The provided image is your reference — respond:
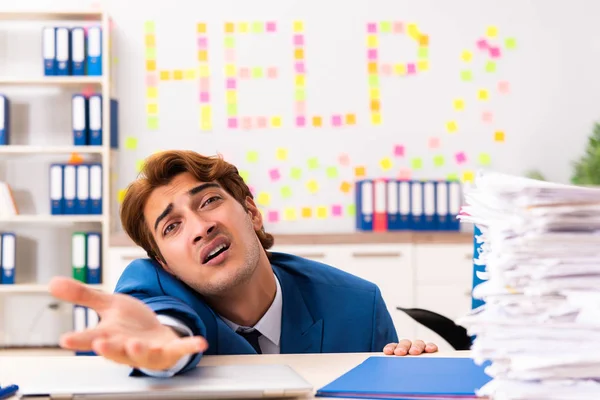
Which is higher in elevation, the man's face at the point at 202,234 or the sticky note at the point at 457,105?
the sticky note at the point at 457,105

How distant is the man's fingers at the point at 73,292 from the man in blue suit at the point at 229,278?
50 centimetres

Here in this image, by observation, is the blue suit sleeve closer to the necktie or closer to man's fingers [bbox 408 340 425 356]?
the necktie

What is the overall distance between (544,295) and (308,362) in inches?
19.9

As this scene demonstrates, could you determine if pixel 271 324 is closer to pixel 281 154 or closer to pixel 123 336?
pixel 123 336

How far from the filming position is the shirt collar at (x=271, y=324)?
1.70 m

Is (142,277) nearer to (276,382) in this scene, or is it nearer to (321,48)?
(276,382)

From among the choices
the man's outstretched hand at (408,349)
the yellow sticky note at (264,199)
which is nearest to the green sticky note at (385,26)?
the yellow sticky note at (264,199)

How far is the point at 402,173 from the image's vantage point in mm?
4512

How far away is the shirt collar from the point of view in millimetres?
1704

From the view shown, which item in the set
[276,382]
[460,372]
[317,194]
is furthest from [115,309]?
[317,194]

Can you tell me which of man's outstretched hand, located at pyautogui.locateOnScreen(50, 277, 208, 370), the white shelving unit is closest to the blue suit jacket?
man's outstretched hand, located at pyautogui.locateOnScreen(50, 277, 208, 370)

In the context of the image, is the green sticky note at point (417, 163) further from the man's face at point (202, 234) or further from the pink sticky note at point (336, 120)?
the man's face at point (202, 234)

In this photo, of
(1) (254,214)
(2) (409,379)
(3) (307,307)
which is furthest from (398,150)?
(2) (409,379)

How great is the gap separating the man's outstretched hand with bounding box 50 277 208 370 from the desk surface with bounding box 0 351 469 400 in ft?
0.82
